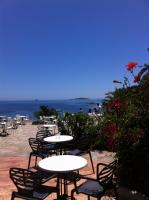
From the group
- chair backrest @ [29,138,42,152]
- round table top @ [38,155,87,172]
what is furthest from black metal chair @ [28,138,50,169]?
round table top @ [38,155,87,172]

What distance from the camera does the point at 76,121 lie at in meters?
10.0

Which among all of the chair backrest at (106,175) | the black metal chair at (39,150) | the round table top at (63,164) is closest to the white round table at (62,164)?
the round table top at (63,164)

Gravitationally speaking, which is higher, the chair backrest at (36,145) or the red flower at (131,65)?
the red flower at (131,65)

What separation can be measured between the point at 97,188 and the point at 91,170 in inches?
111

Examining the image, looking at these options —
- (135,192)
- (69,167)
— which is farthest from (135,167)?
(69,167)

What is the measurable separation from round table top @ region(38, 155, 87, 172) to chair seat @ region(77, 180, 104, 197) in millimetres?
284

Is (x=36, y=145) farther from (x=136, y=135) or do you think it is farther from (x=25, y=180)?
(x=136, y=135)

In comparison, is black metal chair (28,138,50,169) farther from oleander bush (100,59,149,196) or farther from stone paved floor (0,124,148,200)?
oleander bush (100,59,149,196)

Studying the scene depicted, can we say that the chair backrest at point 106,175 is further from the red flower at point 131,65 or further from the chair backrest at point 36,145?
the chair backrest at point 36,145

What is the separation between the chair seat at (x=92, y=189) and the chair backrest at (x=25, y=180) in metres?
0.66

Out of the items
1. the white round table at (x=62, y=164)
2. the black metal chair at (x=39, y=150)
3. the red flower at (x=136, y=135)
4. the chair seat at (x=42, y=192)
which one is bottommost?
the chair seat at (x=42, y=192)

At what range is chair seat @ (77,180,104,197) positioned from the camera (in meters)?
3.97

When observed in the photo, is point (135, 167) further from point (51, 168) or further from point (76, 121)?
point (76, 121)

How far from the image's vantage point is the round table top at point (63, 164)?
13.7ft
